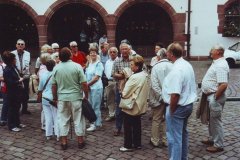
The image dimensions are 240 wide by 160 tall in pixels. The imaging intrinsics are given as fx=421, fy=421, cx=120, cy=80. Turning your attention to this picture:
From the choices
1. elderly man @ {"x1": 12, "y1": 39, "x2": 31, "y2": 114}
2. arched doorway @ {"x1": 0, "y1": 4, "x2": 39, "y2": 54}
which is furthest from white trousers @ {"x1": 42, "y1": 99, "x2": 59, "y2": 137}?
arched doorway @ {"x1": 0, "y1": 4, "x2": 39, "y2": 54}

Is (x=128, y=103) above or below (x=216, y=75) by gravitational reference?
below

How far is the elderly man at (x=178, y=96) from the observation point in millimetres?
5641

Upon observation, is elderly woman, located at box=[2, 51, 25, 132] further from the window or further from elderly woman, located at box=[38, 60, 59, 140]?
the window

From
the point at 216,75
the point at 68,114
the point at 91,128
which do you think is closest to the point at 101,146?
the point at 68,114

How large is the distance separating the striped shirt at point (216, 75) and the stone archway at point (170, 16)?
13.3 metres

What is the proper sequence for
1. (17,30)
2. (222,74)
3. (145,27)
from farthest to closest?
(17,30) → (145,27) → (222,74)

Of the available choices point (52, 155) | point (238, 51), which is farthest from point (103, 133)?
point (238, 51)

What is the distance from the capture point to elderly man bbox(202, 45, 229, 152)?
653 cm

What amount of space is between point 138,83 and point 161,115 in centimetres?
76

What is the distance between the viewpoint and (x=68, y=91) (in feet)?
22.9

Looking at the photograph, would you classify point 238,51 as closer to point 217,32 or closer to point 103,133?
point 217,32

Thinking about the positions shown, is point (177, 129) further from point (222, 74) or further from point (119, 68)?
point (119, 68)

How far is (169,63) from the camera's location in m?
7.09

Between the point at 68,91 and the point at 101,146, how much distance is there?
1.17 metres
